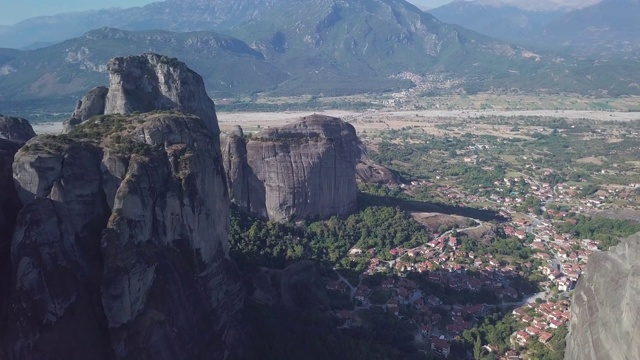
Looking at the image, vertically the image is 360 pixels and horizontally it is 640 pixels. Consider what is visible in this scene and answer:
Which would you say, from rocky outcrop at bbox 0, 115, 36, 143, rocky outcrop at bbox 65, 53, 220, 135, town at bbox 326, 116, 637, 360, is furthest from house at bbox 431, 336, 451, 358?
rocky outcrop at bbox 0, 115, 36, 143

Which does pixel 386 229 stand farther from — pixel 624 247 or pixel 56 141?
pixel 56 141

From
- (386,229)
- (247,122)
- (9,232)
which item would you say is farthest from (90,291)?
(247,122)

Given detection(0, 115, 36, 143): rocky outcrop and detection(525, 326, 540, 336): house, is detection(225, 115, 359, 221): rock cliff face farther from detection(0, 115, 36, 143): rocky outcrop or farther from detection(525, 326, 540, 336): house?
detection(525, 326, 540, 336): house

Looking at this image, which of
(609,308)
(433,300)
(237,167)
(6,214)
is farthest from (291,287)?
(6,214)

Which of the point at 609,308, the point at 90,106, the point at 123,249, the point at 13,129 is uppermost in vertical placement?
the point at 90,106

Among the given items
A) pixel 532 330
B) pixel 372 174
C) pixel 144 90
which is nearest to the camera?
pixel 532 330

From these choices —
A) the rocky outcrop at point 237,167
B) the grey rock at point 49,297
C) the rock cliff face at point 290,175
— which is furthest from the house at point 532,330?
the grey rock at point 49,297

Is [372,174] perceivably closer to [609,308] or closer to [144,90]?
[144,90]
